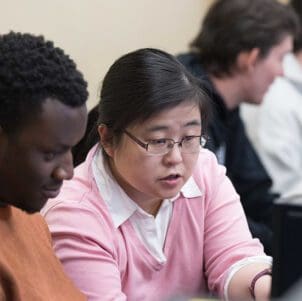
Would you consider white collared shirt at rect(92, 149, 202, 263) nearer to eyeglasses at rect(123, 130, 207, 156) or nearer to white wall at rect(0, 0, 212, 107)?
eyeglasses at rect(123, 130, 207, 156)

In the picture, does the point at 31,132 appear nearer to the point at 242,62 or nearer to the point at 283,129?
the point at 242,62

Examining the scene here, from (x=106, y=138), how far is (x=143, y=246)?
0.21m

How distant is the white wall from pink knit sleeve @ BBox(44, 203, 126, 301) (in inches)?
25.5

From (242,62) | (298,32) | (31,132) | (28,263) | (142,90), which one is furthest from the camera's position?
(298,32)

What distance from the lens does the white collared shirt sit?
1.35 metres

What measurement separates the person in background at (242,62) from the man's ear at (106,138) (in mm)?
927

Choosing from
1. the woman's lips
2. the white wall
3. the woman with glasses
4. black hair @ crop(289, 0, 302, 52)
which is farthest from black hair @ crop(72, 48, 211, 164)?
black hair @ crop(289, 0, 302, 52)

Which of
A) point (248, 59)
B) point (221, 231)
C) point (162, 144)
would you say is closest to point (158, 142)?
point (162, 144)

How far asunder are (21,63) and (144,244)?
0.51 metres

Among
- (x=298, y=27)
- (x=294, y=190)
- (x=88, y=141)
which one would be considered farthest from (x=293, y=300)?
(x=298, y=27)

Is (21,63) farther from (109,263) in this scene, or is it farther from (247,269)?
(247,269)

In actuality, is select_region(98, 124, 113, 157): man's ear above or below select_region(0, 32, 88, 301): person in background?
below

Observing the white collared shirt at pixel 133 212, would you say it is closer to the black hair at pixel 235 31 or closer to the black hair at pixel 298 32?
the black hair at pixel 235 31

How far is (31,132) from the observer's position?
3.17 feet
